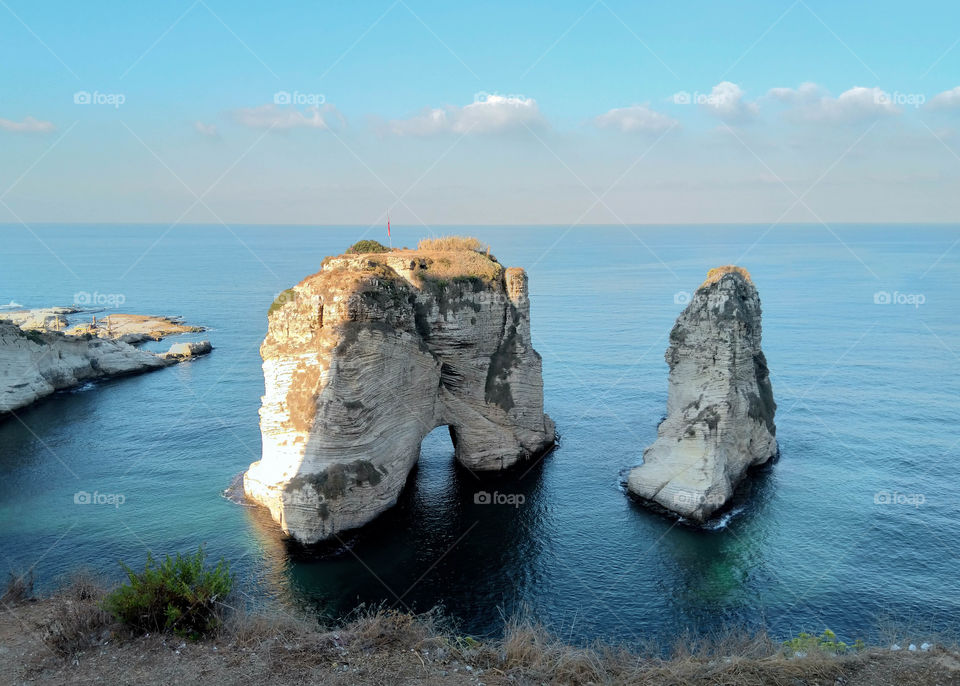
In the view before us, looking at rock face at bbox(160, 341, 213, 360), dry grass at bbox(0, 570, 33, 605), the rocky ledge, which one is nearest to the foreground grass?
dry grass at bbox(0, 570, 33, 605)

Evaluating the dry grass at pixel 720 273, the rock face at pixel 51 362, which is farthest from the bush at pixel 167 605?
the rock face at pixel 51 362

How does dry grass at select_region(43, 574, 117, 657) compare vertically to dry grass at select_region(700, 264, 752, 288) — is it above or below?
below

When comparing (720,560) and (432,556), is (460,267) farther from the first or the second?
(720,560)

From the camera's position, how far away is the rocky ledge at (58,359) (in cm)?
5412

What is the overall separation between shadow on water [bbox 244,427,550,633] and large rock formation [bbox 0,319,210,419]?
32.9 meters

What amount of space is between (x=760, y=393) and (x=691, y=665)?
27.6 meters

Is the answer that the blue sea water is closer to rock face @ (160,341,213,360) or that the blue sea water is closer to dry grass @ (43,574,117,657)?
rock face @ (160,341,213,360)

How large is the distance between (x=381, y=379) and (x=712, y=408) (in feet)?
59.1

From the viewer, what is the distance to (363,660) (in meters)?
17.5

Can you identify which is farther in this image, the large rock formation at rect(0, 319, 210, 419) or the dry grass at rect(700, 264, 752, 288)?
the large rock formation at rect(0, 319, 210, 419)

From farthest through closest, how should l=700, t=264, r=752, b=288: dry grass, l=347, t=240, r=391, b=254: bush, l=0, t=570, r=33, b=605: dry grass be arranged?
1. l=347, t=240, r=391, b=254: bush
2. l=700, t=264, r=752, b=288: dry grass
3. l=0, t=570, r=33, b=605: dry grass

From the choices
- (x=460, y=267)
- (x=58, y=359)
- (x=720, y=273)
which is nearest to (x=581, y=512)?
(x=460, y=267)

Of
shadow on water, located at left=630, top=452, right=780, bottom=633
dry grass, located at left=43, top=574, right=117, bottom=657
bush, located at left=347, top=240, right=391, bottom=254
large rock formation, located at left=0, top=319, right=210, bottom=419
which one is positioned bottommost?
shadow on water, located at left=630, top=452, right=780, bottom=633

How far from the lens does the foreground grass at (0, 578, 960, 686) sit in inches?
658
